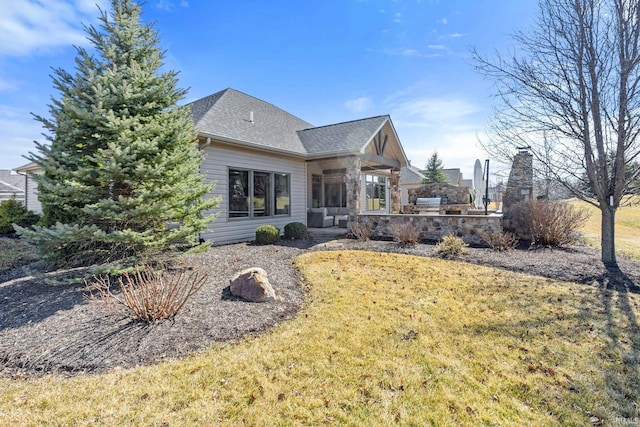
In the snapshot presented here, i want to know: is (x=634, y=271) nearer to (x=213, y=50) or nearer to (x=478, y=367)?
(x=478, y=367)

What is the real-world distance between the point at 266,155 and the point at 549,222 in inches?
359

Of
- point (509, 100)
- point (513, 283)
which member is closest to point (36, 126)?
point (513, 283)

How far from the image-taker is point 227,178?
30.9 feet

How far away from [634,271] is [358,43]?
11567mm

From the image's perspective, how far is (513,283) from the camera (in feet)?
18.2

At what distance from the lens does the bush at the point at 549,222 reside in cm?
838

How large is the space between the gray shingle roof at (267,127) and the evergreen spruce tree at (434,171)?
808 inches

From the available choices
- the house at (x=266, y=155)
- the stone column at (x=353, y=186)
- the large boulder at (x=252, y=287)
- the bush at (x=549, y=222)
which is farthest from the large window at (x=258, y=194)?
the bush at (x=549, y=222)

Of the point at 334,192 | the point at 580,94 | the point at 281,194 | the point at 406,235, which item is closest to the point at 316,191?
the point at 334,192

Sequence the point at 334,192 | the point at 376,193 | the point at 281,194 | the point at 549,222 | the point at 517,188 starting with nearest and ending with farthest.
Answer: the point at 549,222
the point at 517,188
the point at 281,194
the point at 334,192
the point at 376,193

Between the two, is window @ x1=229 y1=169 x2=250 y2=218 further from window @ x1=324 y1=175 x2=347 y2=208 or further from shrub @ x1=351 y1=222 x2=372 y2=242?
window @ x1=324 y1=175 x2=347 y2=208

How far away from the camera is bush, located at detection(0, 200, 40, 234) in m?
12.3

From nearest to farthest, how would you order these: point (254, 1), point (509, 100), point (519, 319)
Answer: point (519, 319) → point (509, 100) → point (254, 1)

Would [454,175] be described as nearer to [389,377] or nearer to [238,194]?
[238,194]
